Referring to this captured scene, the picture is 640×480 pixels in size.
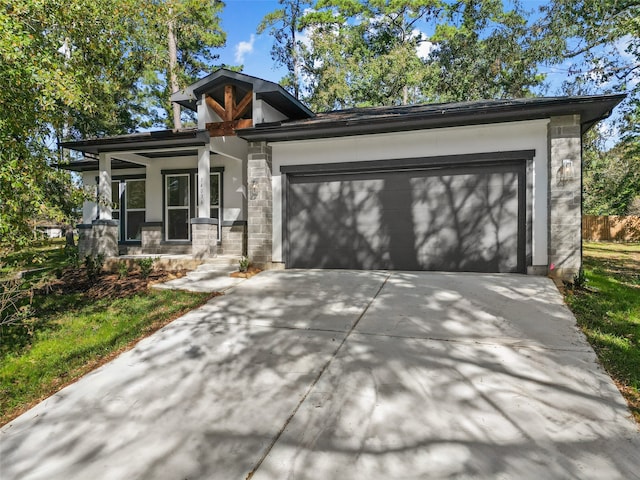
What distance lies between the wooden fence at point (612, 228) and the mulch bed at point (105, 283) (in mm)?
22922

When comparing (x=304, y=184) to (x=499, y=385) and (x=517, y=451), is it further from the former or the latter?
(x=517, y=451)

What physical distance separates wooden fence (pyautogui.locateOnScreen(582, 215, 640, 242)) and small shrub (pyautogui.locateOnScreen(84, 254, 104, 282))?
79.0ft

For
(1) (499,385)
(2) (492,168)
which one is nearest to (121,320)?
(1) (499,385)

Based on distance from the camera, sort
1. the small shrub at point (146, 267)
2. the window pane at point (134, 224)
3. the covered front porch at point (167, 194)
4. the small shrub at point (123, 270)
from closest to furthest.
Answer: the small shrub at point (146, 267) → the small shrub at point (123, 270) → the covered front porch at point (167, 194) → the window pane at point (134, 224)

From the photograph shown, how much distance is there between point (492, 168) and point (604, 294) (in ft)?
9.32

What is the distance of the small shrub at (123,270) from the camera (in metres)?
8.14

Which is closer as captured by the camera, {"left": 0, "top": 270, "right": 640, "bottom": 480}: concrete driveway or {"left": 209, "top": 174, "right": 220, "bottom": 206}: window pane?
{"left": 0, "top": 270, "right": 640, "bottom": 480}: concrete driveway

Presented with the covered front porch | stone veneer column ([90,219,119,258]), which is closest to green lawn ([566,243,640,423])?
the covered front porch

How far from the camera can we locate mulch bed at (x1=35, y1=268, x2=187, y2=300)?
22.5ft

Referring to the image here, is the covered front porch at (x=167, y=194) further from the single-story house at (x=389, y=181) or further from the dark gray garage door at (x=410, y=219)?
the dark gray garage door at (x=410, y=219)

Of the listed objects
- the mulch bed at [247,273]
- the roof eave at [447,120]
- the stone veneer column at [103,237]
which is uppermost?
the roof eave at [447,120]

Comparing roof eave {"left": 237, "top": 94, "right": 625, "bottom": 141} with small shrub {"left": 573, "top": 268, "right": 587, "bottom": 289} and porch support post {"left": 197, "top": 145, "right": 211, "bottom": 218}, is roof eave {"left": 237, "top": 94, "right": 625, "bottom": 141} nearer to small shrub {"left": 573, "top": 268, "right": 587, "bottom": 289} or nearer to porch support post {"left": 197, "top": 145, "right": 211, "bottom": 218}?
porch support post {"left": 197, "top": 145, "right": 211, "bottom": 218}

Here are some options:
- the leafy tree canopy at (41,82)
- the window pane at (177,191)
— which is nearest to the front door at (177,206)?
the window pane at (177,191)

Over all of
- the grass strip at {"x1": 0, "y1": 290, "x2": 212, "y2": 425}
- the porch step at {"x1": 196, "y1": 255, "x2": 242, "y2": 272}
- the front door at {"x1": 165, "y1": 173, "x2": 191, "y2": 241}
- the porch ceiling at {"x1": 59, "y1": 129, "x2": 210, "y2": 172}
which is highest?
the porch ceiling at {"x1": 59, "y1": 129, "x2": 210, "y2": 172}
